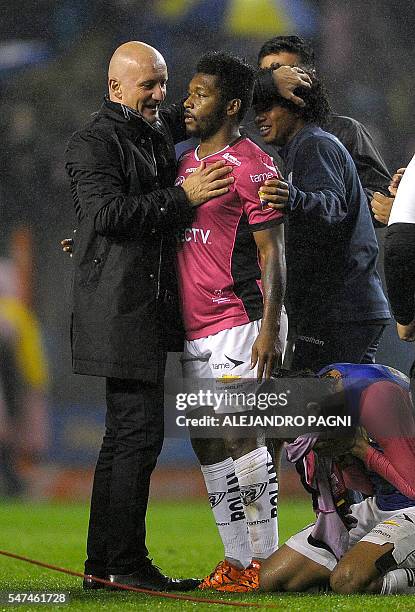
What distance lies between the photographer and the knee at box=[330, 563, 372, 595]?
2307mm

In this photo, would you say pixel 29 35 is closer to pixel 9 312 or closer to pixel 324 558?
pixel 9 312

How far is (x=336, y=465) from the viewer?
245 cm

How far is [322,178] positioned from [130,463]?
752 millimetres

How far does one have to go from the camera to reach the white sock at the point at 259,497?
2.39m

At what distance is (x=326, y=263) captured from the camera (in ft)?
8.79

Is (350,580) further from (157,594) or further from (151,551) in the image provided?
(151,551)

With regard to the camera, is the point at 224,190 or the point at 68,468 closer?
the point at 224,190

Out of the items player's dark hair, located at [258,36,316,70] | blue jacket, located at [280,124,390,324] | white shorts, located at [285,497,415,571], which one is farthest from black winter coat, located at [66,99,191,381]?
player's dark hair, located at [258,36,316,70]

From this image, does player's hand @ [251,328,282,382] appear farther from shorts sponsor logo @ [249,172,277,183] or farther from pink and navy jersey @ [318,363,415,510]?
shorts sponsor logo @ [249,172,277,183]

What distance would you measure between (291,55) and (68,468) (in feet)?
5.59

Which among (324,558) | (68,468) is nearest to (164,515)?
(68,468)

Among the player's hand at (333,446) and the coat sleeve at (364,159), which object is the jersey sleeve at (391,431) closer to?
the player's hand at (333,446)

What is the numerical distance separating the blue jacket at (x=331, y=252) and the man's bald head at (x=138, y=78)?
1.25ft

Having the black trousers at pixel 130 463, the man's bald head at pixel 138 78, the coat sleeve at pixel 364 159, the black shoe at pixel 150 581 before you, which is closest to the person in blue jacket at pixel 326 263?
the coat sleeve at pixel 364 159
